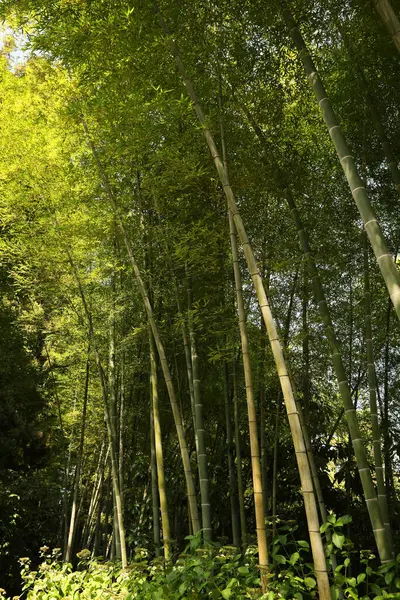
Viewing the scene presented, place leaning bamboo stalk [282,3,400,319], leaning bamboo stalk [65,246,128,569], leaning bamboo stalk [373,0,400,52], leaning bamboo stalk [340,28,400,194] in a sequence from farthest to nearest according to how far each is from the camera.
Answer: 1. leaning bamboo stalk [65,246,128,569]
2. leaning bamboo stalk [340,28,400,194]
3. leaning bamboo stalk [373,0,400,52]
4. leaning bamboo stalk [282,3,400,319]

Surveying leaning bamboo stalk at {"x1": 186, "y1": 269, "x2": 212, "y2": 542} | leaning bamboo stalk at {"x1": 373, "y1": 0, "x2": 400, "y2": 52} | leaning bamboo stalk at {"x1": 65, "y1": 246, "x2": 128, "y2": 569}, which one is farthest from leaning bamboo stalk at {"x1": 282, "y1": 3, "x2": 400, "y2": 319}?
leaning bamboo stalk at {"x1": 65, "y1": 246, "x2": 128, "y2": 569}

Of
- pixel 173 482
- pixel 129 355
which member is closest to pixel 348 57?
pixel 129 355

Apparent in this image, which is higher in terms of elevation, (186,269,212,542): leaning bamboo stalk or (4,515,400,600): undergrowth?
(186,269,212,542): leaning bamboo stalk

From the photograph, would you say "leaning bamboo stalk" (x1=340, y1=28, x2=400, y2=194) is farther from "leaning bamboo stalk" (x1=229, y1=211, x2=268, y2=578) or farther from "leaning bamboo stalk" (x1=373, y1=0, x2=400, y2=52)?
"leaning bamboo stalk" (x1=229, y1=211, x2=268, y2=578)

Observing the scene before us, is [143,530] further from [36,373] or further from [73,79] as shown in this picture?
[73,79]

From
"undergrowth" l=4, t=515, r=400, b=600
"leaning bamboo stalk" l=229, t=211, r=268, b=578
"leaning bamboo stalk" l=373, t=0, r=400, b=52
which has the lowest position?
"undergrowth" l=4, t=515, r=400, b=600

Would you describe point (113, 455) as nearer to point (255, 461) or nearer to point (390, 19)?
point (255, 461)

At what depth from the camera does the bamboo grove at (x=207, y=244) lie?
131 inches

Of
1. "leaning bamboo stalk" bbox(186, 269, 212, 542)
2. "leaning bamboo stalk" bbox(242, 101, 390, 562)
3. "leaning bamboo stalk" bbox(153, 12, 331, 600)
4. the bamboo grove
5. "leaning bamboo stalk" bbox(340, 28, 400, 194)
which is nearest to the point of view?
"leaning bamboo stalk" bbox(153, 12, 331, 600)

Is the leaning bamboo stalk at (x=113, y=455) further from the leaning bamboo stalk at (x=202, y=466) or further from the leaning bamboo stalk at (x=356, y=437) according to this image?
the leaning bamboo stalk at (x=356, y=437)

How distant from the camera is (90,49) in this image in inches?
135

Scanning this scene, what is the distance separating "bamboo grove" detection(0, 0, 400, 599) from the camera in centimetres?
333

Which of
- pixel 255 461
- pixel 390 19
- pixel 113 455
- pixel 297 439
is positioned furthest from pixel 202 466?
pixel 390 19

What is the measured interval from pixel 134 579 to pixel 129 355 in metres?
3.24
